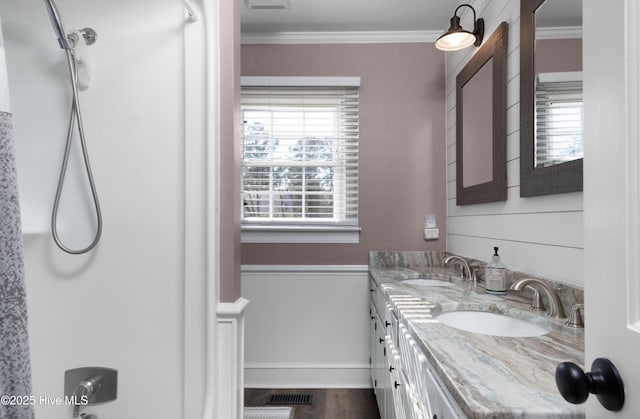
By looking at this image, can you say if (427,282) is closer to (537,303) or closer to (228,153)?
(537,303)

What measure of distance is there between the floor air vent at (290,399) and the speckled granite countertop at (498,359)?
133 cm

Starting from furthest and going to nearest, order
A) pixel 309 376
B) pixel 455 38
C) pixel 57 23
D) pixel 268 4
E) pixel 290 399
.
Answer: pixel 309 376, pixel 290 399, pixel 268 4, pixel 455 38, pixel 57 23

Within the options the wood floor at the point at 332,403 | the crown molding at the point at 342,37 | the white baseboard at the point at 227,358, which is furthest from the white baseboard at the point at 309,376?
the crown molding at the point at 342,37

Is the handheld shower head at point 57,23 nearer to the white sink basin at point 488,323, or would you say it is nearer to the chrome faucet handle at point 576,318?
the white sink basin at point 488,323

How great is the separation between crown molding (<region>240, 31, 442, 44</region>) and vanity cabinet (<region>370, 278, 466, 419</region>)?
1864 millimetres

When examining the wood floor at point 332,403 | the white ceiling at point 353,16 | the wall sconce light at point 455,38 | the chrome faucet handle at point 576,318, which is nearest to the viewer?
the chrome faucet handle at point 576,318

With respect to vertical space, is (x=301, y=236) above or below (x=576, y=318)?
above

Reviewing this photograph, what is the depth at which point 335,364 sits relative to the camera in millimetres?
2432

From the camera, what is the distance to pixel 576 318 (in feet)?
3.35

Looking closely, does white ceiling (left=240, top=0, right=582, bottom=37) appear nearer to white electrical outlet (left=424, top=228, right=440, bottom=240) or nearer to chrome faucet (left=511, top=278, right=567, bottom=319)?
white electrical outlet (left=424, top=228, right=440, bottom=240)

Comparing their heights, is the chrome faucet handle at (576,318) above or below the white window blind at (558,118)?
below

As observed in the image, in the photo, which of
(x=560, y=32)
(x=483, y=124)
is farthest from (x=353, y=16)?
(x=560, y=32)

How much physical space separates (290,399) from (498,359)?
1850mm

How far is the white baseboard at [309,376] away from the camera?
7.93ft
